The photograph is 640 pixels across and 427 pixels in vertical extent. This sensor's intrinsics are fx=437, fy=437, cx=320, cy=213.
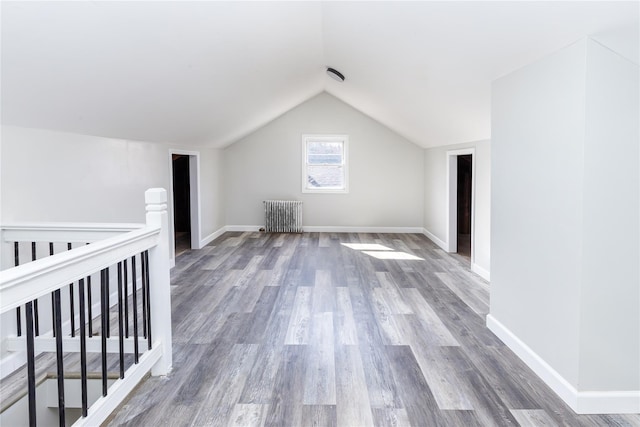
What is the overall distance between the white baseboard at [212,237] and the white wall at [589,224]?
5295 millimetres

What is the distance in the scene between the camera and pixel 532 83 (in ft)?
8.59

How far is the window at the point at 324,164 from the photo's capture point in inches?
326

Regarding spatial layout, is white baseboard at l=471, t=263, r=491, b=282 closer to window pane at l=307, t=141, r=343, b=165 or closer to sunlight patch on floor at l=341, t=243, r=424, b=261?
sunlight patch on floor at l=341, t=243, r=424, b=261

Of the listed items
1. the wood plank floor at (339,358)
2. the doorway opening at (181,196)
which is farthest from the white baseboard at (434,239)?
the doorway opening at (181,196)

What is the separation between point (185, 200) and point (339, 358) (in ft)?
20.5

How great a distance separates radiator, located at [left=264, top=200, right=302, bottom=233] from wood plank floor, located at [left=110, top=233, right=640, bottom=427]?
3.02 meters

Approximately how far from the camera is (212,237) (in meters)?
7.43

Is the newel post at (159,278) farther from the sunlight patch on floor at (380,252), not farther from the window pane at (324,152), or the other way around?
the window pane at (324,152)

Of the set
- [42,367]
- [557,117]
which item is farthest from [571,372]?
[42,367]

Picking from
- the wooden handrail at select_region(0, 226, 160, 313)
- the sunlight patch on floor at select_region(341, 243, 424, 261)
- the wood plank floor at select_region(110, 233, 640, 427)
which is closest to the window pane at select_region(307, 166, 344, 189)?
the sunlight patch on floor at select_region(341, 243, 424, 261)

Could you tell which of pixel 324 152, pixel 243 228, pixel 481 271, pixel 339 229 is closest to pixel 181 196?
pixel 243 228

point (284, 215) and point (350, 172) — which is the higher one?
point (350, 172)

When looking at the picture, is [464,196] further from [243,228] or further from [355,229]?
[243,228]

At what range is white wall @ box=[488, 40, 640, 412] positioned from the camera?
213 cm
